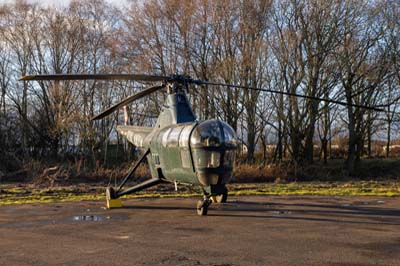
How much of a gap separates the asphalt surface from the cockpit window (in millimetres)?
1769

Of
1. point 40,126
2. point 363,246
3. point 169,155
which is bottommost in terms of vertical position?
point 363,246

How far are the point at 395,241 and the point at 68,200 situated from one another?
1083cm

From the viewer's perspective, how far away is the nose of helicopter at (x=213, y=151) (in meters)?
10.8

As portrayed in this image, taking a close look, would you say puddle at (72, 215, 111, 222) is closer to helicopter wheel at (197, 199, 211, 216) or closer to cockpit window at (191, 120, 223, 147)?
helicopter wheel at (197, 199, 211, 216)

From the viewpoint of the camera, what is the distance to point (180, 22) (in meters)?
32.9

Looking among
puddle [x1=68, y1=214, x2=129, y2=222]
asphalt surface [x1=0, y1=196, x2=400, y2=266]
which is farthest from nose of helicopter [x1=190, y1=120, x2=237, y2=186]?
puddle [x1=68, y1=214, x2=129, y2=222]

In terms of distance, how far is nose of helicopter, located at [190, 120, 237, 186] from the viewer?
10.8 meters

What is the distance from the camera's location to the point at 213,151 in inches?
424

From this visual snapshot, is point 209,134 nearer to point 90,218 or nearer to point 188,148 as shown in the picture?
point 188,148

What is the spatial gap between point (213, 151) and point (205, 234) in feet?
6.88

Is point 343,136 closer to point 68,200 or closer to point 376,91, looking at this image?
point 376,91

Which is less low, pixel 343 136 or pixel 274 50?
pixel 274 50

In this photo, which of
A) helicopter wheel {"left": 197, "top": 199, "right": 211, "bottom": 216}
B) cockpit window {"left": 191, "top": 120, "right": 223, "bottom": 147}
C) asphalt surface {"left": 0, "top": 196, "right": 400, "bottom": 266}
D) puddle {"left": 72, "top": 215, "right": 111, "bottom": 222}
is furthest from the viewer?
helicopter wheel {"left": 197, "top": 199, "right": 211, "bottom": 216}

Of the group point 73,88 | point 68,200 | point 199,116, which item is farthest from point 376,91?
point 68,200
